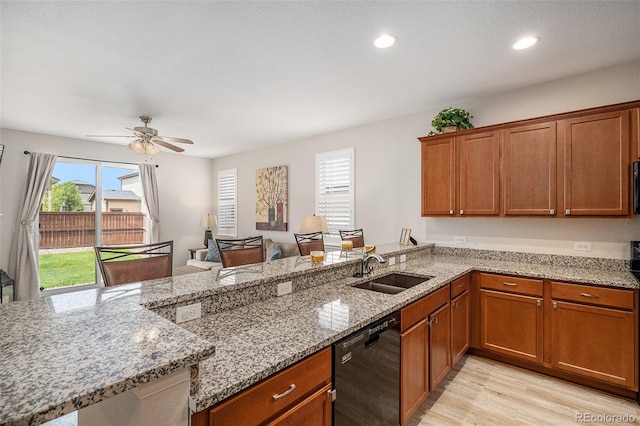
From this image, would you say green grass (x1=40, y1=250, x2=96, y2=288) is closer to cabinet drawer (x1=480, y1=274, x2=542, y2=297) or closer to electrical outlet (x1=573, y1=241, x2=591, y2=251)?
cabinet drawer (x1=480, y1=274, x2=542, y2=297)

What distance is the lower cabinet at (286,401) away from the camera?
96 cm

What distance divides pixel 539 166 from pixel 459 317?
1631mm

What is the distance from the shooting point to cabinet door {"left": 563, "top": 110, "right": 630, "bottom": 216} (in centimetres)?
251

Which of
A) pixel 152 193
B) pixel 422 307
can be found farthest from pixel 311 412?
pixel 152 193

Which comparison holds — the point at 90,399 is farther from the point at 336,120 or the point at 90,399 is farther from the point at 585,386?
the point at 336,120

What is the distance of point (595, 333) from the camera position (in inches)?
94.3

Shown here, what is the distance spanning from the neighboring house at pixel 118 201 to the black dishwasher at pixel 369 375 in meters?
5.90

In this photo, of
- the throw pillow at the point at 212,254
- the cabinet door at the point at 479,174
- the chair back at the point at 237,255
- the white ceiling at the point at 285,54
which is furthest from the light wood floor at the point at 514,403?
the throw pillow at the point at 212,254

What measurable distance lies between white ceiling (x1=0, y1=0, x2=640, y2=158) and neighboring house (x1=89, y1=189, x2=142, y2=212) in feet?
6.14

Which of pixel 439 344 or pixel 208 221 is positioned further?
pixel 208 221

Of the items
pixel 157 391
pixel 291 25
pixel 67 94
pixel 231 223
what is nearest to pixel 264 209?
pixel 231 223

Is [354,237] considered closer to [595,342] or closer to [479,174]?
[479,174]

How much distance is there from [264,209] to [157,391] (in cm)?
526

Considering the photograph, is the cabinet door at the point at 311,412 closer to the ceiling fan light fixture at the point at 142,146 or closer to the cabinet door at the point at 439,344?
the cabinet door at the point at 439,344
